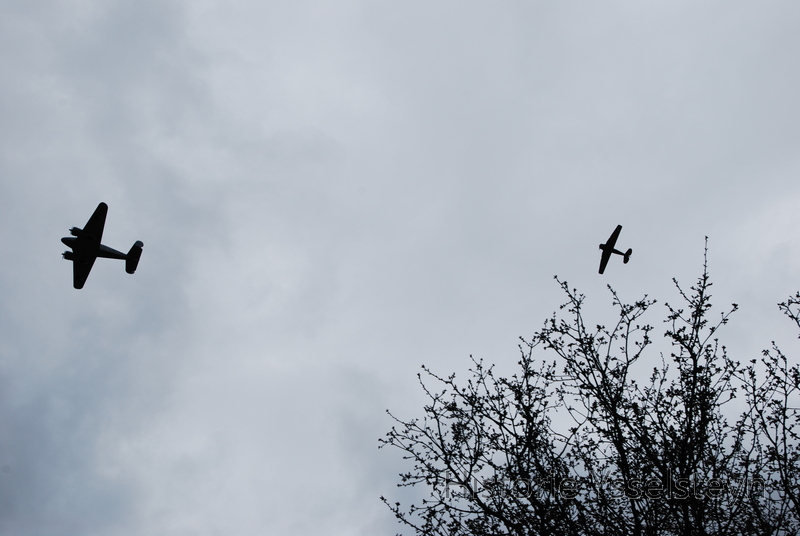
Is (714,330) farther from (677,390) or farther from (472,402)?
(472,402)

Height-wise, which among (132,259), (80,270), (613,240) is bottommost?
(80,270)

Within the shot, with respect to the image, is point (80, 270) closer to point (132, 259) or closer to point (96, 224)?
point (96, 224)

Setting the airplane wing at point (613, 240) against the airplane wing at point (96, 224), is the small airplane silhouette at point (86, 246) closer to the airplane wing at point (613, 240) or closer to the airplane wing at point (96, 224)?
the airplane wing at point (96, 224)

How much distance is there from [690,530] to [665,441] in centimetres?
159

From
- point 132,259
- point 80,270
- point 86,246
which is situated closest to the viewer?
point 86,246

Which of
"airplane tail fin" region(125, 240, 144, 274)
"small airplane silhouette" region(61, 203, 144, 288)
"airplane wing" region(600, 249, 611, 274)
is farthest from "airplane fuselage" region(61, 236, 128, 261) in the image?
"airplane wing" region(600, 249, 611, 274)

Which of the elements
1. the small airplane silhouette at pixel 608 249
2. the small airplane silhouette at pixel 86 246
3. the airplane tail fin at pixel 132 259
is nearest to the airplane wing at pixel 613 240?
the small airplane silhouette at pixel 608 249

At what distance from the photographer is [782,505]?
30.9ft

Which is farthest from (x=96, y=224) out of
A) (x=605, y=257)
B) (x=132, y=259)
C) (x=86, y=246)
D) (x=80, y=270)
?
(x=605, y=257)

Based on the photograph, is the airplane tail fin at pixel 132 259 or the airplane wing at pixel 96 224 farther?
the airplane tail fin at pixel 132 259

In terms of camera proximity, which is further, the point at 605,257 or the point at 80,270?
the point at 80,270

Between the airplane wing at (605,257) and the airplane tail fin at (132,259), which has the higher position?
the airplane tail fin at (132,259)

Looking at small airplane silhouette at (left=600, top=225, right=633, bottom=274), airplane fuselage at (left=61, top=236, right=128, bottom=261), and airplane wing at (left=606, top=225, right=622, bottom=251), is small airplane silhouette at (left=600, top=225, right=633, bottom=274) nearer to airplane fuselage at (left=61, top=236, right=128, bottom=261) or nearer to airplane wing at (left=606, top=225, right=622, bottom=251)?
airplane wing at (left=606, top=225, right=622, bottom=251)

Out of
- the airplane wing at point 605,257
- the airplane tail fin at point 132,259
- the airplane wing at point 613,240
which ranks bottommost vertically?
the airplane wing at point 605,257
